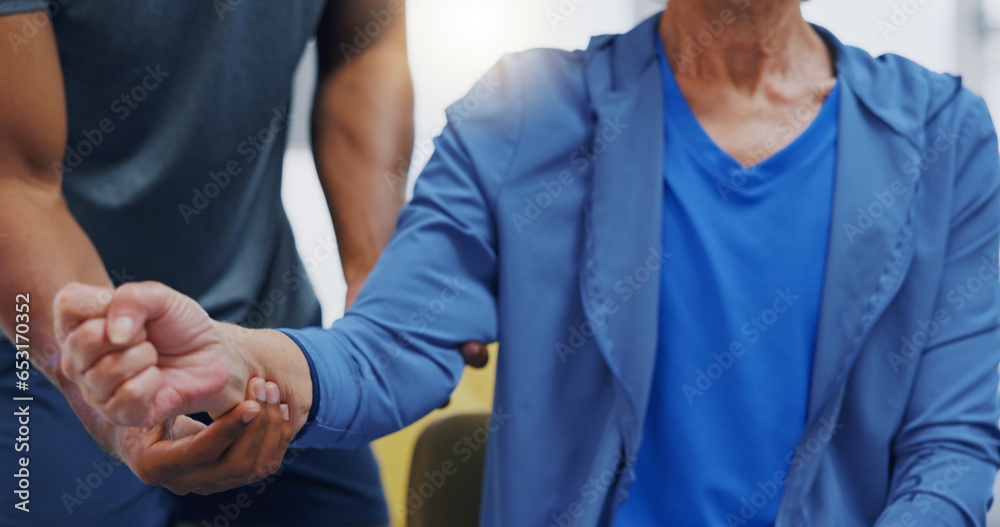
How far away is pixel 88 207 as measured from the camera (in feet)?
3.32

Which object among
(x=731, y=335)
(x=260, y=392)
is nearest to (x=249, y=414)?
(x=260, y=392)

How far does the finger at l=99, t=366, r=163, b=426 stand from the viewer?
2.02ft

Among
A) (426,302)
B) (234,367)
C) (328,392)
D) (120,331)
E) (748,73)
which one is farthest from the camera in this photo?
(748,73)

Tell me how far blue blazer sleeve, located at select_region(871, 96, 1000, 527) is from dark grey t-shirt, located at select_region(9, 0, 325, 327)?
74 centimetres

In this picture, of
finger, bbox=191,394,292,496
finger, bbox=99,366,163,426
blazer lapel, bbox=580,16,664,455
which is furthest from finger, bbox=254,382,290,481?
blazer lapel, bbox=580,16,664,455

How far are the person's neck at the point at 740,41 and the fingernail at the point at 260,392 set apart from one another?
60 cm

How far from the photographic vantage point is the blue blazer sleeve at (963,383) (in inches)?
36.4

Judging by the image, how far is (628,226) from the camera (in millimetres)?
983

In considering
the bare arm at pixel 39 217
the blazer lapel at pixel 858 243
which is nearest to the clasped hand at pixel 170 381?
the bare arm at pixel 39 217

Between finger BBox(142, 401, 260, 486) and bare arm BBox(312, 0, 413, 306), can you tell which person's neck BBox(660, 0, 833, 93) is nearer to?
bare arm BBox(312, 0, 413, 306)

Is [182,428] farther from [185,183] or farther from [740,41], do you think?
[740,41]

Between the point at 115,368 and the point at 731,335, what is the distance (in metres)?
0.61

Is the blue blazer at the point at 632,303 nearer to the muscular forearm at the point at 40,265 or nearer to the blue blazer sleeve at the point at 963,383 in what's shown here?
the blue blazer sleeve at the point at 963,383

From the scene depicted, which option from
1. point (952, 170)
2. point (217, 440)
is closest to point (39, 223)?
point (217, 440)
